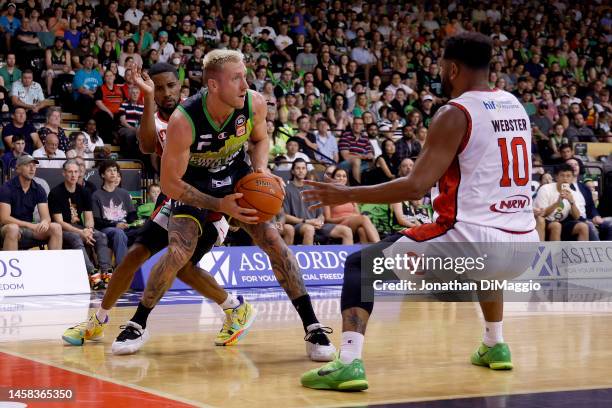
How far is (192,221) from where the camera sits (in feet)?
20.3

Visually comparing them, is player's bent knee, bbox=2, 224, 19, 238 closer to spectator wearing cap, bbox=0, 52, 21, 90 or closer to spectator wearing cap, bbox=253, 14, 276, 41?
spectator wearing cap, bbox=0, 52, 21, 90

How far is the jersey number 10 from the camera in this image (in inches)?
199

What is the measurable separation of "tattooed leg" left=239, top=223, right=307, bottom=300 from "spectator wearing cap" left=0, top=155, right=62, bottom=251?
587 cm

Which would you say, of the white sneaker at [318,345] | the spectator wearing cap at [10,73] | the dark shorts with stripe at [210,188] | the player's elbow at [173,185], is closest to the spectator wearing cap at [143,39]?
the spectator wearing cap at [10,73]

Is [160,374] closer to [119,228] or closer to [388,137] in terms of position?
[119,228]

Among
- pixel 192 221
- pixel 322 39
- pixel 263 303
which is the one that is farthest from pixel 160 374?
pixel 322 39

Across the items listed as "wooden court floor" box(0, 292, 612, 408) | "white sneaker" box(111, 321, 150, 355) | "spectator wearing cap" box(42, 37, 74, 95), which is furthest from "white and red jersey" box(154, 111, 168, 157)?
"spectator wearing cap" box(42, 37, 74, 95)

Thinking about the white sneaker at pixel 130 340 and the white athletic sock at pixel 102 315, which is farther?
the white athletic sock at pixel 102 315

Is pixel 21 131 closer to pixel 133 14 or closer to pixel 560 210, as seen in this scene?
pixel 133 14

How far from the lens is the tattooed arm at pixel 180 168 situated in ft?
19.4

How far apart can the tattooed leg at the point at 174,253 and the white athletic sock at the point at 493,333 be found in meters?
2.00

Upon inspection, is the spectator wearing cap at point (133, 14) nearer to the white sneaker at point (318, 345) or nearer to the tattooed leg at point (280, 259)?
the tattooed leg at point (280, 259)

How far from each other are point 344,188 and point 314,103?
41.9 feet

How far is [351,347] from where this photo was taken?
16.2 ft
